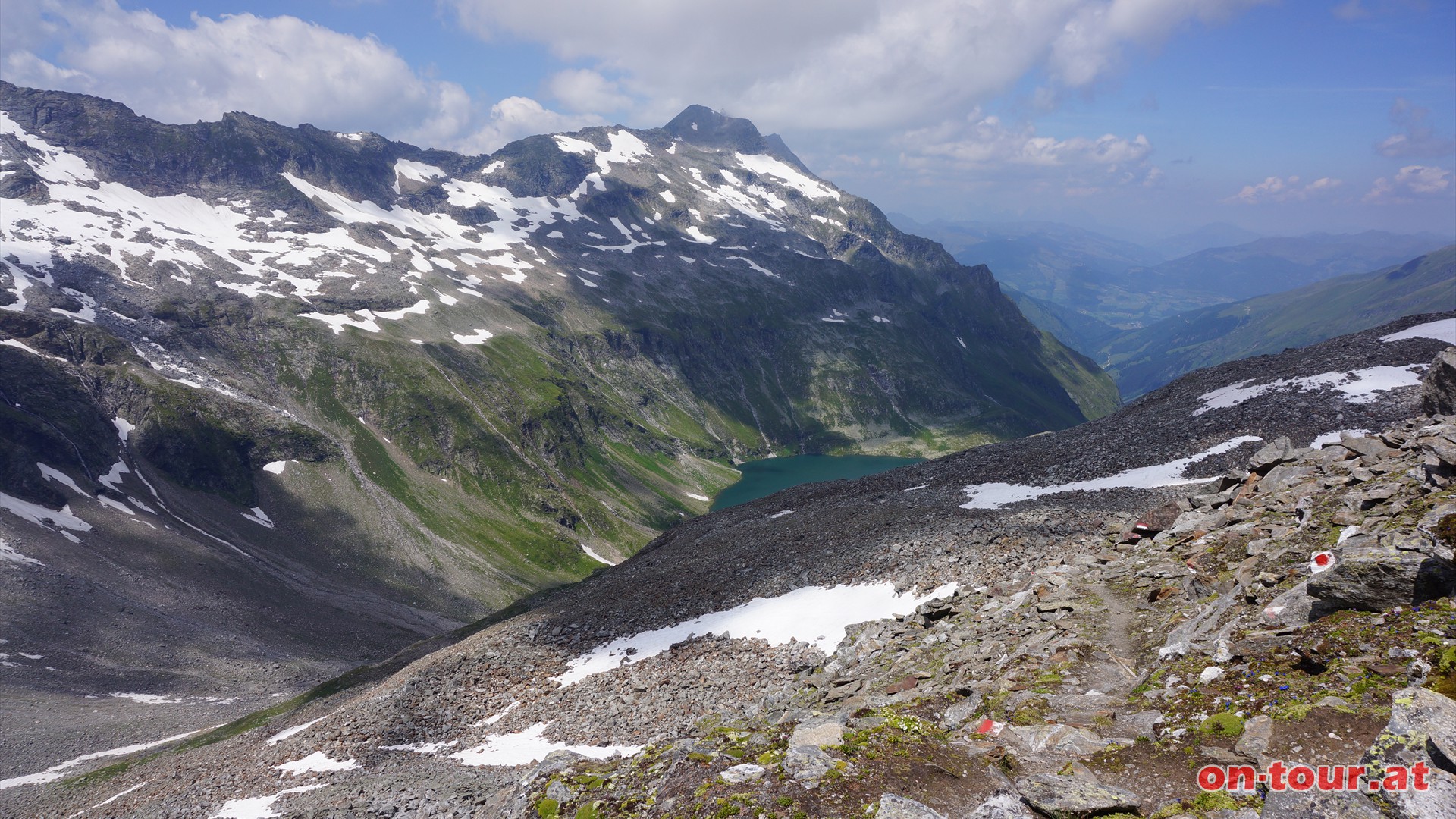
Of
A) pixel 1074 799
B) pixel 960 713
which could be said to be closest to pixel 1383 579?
pixel 1074 799

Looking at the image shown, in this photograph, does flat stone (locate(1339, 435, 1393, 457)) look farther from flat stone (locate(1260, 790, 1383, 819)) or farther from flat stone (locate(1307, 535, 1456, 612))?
flat stone (locate(1260, 790, 1383, 819))

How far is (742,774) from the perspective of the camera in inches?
516

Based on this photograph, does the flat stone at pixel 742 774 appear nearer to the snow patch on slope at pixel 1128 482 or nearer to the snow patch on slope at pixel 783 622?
the snow patch on slope at pixel 783 622

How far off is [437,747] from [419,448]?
552 feet

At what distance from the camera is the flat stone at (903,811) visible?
10195 millimetres

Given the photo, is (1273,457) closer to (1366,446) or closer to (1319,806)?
(1366,446)

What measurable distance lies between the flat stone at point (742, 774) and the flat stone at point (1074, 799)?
487 cm

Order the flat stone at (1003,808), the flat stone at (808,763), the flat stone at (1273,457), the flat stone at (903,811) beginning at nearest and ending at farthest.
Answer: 1. the flat stone at (1003,808)
2. the flat stone at (903,811)
3. the flat stone at (808,763)
4. the flat stone at (1273,457)

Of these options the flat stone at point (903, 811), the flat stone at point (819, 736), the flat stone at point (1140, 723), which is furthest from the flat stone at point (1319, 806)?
the flat stone at point (819, 736)

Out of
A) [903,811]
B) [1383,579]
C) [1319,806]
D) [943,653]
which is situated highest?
[1383,579]

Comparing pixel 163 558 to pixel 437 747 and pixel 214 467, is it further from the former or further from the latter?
pixel 437 747

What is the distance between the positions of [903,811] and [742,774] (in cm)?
386

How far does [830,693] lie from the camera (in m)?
21.9

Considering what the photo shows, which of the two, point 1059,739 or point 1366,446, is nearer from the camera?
point 1059,739
